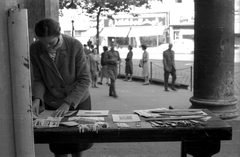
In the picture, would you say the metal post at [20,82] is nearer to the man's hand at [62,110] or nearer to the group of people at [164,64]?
the man's hand at [62,110]

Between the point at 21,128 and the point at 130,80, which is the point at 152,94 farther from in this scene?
the point at 21,128

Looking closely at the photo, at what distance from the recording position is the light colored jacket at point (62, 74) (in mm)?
2646

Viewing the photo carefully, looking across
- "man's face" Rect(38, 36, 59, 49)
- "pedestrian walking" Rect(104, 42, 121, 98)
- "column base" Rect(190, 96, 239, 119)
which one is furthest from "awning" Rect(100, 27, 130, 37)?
"man's face" Rect(38, 36, 59, 49)

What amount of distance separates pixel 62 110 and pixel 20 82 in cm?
89

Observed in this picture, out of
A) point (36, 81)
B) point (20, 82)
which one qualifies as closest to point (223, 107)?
point (36, 81)

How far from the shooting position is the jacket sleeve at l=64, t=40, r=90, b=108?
104 inches

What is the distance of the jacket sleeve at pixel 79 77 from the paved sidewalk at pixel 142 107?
1.48 m

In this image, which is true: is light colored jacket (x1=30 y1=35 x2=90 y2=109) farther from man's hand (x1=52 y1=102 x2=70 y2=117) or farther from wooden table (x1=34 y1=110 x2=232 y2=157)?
wooden table (x1=34 y1=110 x2=232 y2=157)

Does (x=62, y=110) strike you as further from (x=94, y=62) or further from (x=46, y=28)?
(x=94, y=62)

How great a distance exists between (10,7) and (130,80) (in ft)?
38.9

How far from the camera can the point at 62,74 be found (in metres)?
2.70

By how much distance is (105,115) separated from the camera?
8.20 feet

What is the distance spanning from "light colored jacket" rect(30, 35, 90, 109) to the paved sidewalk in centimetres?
142

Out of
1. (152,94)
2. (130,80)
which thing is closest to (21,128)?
(152,94)
